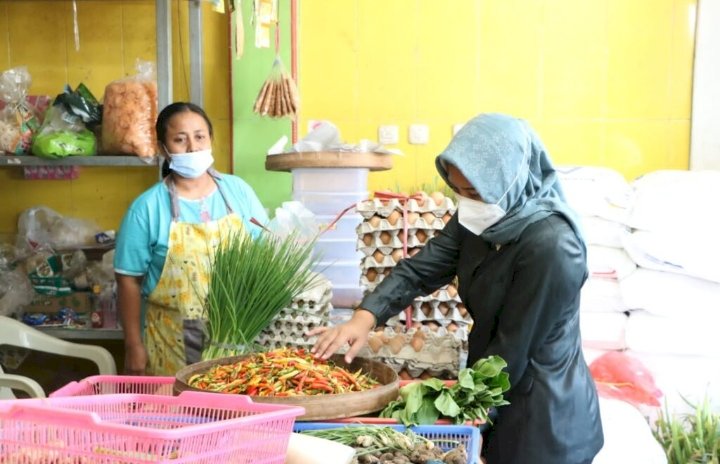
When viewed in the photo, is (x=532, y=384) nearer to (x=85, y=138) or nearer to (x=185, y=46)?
(x=85, y=138)

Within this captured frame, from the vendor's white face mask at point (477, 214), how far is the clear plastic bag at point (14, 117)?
2.19m

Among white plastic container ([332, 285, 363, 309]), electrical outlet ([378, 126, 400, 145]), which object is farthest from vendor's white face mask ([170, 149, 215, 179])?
electrical outlet ([378, 126, 400, 145])

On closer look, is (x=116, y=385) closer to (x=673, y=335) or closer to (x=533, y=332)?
(x=533, y=332)

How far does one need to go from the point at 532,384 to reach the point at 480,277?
0.90 ft

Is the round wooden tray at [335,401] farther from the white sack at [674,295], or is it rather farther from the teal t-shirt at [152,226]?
the white sack at [674,295]

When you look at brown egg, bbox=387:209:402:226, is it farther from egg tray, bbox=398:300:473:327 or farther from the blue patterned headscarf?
the blue patterned headscarf

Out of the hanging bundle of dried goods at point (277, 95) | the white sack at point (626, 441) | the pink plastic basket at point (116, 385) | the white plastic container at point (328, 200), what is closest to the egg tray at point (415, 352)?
the pink plastic basket at point (116, 385)

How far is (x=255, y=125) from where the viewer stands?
3559 mm

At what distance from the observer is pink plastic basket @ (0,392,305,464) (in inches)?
35.4

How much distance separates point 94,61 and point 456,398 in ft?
9.75

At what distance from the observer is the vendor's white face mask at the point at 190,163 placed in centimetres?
252

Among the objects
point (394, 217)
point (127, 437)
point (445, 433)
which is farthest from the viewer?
point (394, 217)

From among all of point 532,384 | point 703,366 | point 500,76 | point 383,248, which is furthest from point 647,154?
point 532,384

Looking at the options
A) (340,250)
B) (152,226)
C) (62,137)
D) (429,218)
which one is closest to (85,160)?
(62,137)
